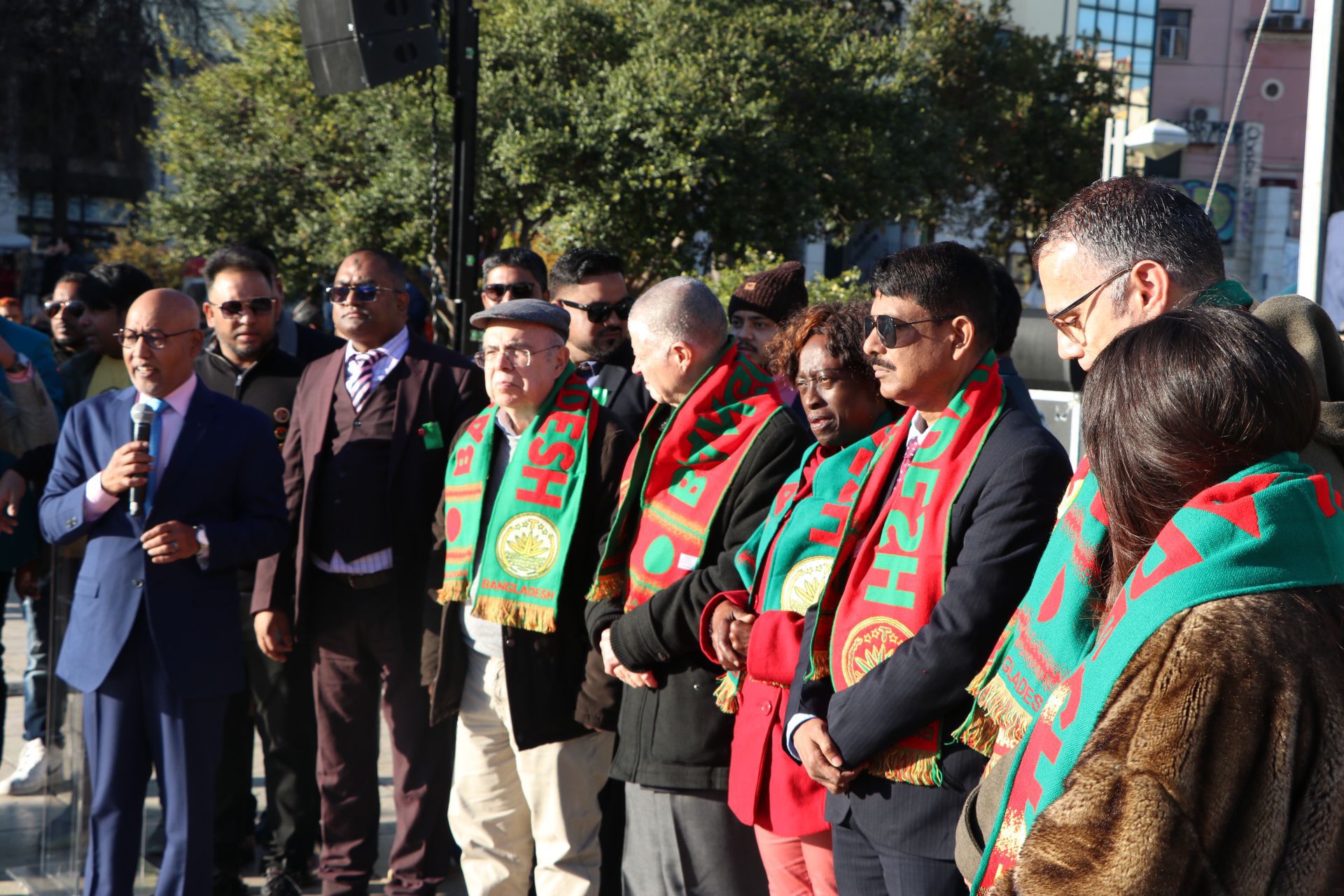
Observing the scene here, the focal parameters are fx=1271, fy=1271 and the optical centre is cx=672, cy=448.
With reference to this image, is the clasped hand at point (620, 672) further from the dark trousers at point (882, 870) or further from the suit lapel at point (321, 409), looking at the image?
the suit lapel at point (321, 409)

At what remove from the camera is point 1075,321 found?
2359mm

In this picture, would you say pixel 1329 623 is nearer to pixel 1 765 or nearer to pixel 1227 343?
pixel 1227 343

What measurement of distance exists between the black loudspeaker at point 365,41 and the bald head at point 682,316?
3873 millimetres

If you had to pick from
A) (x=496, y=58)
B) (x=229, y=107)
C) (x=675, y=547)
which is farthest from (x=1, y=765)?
(x=229, y=107)

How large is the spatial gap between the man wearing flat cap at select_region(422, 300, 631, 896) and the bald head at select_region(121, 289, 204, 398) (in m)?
0.93

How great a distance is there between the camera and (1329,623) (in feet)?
4.90

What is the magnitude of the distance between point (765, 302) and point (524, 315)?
158cm

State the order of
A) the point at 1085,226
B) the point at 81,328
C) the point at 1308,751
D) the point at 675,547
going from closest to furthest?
the point at 1308,751
the point at 1085,226
the point at 675,547
the point at 81,328

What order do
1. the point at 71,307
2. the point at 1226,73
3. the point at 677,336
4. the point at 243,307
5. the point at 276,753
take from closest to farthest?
the point at 677,336, the point at 276,753, the point at 243,307, the point at 71,307, the point at 1226,73

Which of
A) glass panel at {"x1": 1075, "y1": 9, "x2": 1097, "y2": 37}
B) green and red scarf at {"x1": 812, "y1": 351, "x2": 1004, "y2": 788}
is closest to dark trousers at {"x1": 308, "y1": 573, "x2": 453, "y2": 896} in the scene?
green and red scarf at {"x1": 812, "y1": 351, "x2": 1004, "y2": 788}

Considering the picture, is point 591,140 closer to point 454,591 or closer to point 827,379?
point 454,591

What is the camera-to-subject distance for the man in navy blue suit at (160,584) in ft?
12.6

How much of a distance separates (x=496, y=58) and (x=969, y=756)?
622 inches

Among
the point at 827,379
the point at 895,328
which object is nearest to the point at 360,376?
the point at 827,379
